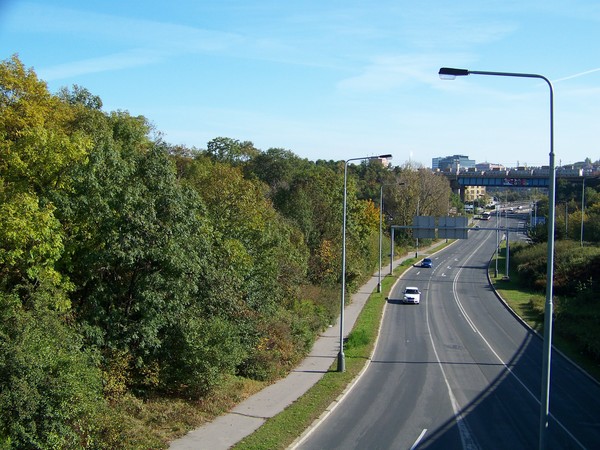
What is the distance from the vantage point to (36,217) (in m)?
15.4

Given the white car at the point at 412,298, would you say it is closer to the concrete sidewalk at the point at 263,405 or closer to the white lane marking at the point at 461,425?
the concrete sidewalk at the point at 263,405

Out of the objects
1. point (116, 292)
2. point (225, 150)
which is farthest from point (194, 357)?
point (225, 150)

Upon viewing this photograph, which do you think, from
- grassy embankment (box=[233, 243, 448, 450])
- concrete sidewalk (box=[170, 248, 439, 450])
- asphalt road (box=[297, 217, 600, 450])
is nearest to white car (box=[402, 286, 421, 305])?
asphalt road (box=[297, 217, 600, 450])

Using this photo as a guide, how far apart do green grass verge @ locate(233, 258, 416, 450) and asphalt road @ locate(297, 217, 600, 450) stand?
49cm

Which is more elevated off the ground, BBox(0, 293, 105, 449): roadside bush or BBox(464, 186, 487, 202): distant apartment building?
BBox(464, 186, 487, 202): distant apartment building

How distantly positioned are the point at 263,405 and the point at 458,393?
7631 mm

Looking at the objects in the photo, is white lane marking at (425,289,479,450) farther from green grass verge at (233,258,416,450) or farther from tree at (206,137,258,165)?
tree at (206,137,258,165)

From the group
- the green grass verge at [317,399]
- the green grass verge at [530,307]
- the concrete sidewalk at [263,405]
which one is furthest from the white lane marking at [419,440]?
the green grass verge at [530,307]

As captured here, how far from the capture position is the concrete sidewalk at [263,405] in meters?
16.3

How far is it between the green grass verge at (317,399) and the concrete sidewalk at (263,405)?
1.19ft

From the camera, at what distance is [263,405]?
20094mm

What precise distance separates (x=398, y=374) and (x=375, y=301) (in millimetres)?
20005

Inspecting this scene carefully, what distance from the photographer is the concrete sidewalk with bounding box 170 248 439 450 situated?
1628cm

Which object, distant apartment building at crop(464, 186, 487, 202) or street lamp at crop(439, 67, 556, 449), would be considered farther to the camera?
distant apartment building at crop(464, 186, 487, 202)
